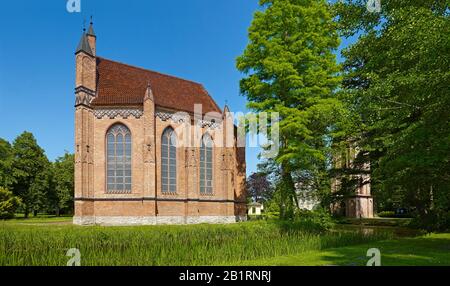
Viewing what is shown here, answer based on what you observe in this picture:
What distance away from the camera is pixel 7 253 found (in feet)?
38.7

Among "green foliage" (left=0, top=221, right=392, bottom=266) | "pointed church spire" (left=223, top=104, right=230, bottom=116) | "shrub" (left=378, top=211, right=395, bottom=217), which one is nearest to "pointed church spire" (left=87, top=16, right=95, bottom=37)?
"pointed church spire" (left=223, top=104, right=230, bottom=116)

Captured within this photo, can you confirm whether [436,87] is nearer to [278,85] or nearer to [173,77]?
[278,85]

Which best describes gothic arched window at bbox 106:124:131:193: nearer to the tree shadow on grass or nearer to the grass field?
the grass field

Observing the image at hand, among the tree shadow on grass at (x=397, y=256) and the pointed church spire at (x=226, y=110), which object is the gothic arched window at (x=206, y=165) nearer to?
the pointed church spire at (x=226, y=110)

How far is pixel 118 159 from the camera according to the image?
98.9ft

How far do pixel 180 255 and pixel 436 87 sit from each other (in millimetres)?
9888

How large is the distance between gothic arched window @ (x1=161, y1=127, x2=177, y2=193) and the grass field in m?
15.3

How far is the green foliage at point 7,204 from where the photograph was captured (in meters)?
42.7

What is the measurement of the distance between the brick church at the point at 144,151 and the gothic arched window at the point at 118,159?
0.08m

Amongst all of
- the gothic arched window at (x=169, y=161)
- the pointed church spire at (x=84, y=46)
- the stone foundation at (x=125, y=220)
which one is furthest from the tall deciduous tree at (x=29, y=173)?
the gothic arched window at (x=169, y=161)

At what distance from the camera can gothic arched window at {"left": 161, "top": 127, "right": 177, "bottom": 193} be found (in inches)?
1240

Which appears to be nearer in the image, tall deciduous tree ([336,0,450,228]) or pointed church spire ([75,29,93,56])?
tall deciduous tree ([336,0,450,228])

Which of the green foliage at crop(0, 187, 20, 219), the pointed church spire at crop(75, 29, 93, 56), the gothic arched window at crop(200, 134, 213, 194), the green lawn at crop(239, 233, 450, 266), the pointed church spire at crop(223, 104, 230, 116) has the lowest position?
the green foliage at crop(0, 187, 20, 219)

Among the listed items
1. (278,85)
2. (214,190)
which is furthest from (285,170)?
(214,190)
